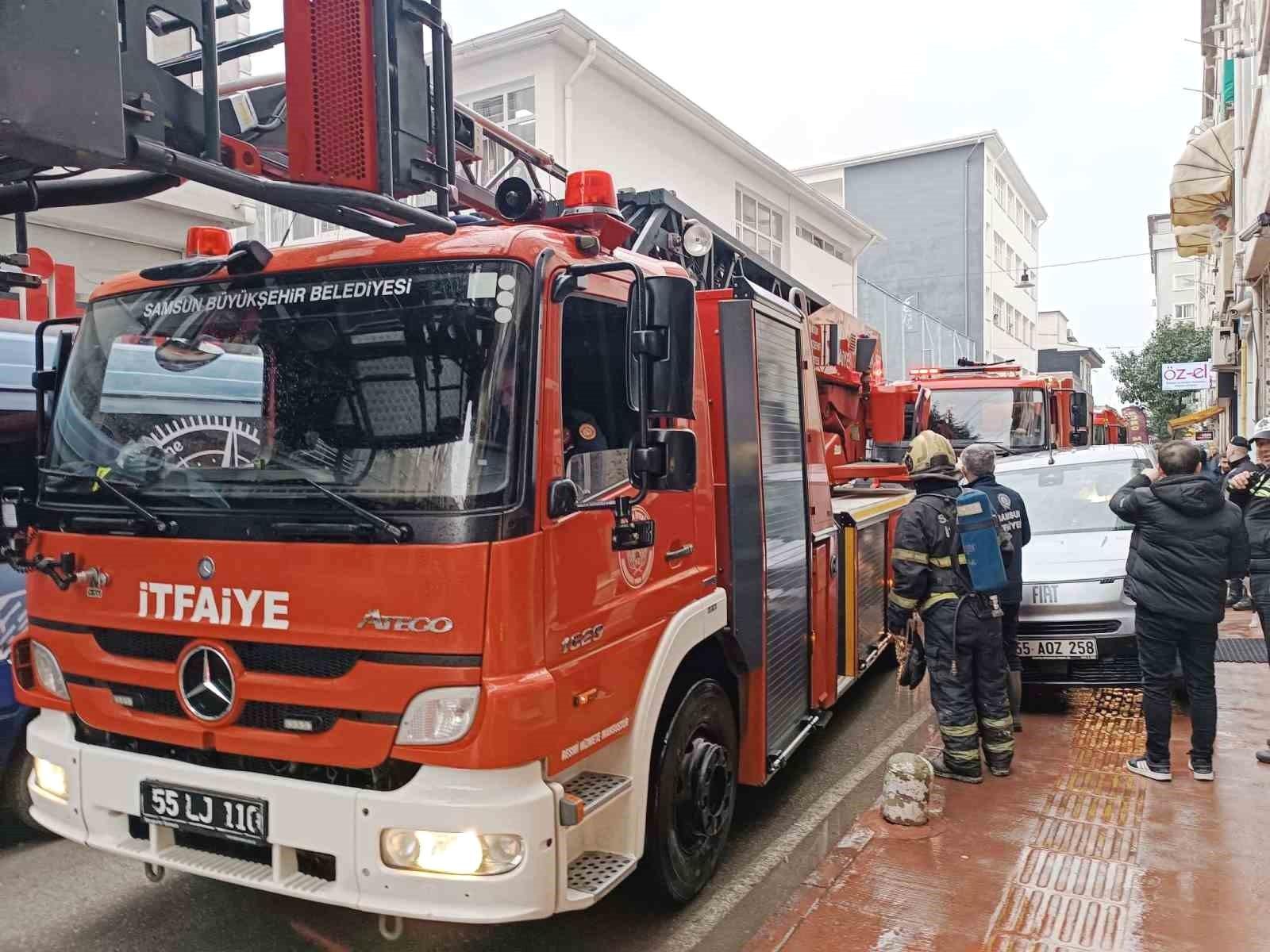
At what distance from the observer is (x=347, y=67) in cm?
285

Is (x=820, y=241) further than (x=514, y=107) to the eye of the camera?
Yes

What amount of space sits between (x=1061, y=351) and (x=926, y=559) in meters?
56.9

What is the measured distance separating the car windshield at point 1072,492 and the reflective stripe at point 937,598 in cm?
232

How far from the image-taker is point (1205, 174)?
16234 mm

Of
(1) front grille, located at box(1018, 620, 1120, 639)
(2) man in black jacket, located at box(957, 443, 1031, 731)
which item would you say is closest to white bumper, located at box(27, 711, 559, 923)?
(2) man in black jacket, located at box(957, 443, 1031, 731)

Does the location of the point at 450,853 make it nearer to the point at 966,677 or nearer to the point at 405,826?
the point at 405,826

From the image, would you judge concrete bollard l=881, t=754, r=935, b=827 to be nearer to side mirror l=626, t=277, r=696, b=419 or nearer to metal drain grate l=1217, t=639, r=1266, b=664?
side mirror l=626, t=277, r=696, b=419

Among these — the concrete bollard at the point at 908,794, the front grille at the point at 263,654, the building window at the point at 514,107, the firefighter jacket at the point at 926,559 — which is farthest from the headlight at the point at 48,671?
the building window at the point at 514,107

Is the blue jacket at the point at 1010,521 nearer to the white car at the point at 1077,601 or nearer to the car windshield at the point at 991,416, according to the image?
the white car at the point at 1077,601

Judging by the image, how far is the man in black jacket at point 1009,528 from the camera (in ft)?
18.5

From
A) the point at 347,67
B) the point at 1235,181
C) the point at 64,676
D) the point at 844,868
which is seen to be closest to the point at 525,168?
the point at 347,67

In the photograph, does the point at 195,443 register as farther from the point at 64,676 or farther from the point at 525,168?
the point at 525,168

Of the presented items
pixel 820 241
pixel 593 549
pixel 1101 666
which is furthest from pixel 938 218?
pixel 593 549

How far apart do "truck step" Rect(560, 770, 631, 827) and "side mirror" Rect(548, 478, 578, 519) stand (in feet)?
2.79
